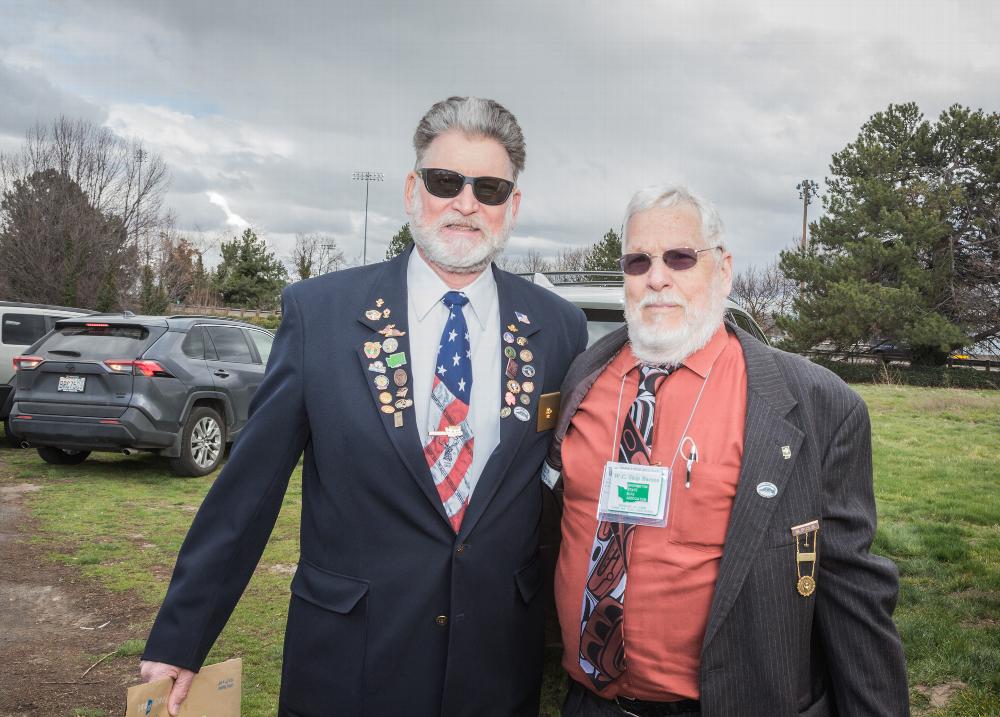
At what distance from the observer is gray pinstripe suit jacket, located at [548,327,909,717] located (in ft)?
6.33

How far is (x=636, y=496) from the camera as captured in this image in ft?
6.63

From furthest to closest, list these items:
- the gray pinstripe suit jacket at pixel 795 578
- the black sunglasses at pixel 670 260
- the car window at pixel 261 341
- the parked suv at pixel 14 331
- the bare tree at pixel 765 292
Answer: the bare tree at pixel 765 292
the car window at pixel 261 341
the parked suv at pixel 14 331
the black sunglasses at pixel 670 260
the gray pinstripe suit jacket at pixel 795 578

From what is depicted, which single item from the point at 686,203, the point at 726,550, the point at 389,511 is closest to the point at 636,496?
the point at 726,550

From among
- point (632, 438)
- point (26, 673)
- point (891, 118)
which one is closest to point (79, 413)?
point (26, 673)

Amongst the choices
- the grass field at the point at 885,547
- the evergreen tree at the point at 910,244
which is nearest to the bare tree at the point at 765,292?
the evergreen tree at the point at 910,244

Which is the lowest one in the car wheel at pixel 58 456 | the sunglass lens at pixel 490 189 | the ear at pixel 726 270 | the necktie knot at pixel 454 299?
the car wheel at pixel 58 456

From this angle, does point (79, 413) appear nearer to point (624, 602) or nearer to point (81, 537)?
point (81, 537)

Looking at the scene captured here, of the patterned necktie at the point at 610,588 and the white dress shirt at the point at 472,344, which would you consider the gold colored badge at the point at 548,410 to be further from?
the patterned necktie at the point at 610,588

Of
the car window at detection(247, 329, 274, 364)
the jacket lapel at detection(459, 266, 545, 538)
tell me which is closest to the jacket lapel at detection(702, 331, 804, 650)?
the jacket lapel at detection(459, 266, 545, 538)

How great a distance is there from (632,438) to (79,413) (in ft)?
25.6

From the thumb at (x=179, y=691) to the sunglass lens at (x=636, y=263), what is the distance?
166 cm

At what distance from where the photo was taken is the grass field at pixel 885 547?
4.12 meters

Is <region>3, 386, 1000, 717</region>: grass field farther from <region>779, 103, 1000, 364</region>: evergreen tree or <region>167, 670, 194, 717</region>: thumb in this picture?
<region>779, 103, 1000, 364</region>: evergreen tree

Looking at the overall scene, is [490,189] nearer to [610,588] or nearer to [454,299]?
[454,299]
